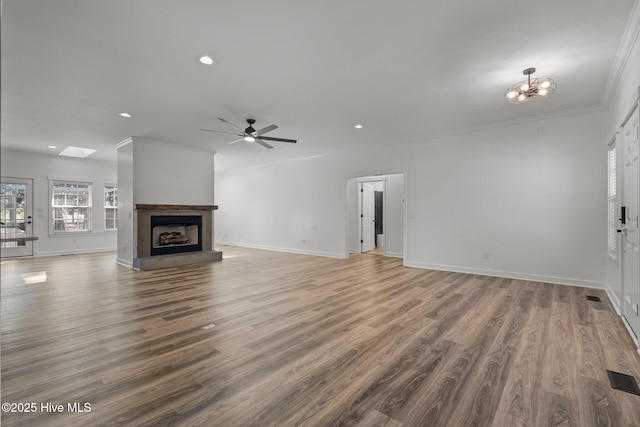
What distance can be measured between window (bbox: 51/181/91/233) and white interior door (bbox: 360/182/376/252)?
7752 millimetres

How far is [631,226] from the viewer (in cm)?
312

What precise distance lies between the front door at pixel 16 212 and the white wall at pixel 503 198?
7.40 metres

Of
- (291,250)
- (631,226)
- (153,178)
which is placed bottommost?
(291,250)

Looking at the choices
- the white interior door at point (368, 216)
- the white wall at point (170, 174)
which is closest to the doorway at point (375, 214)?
the white interior door at point (368, 216)

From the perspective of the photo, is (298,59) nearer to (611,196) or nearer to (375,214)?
(611,196)

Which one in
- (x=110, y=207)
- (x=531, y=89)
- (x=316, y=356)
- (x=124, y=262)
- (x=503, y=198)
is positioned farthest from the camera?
(x=110, y=207)

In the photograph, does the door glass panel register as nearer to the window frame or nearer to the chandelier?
the window frame

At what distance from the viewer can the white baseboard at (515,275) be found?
187 inches

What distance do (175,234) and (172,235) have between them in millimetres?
74

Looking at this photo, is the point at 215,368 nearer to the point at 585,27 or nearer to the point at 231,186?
the point at 585,27

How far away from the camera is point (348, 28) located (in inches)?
110

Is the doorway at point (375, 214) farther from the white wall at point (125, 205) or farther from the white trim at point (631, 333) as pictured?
the white wall at point (125, 205)

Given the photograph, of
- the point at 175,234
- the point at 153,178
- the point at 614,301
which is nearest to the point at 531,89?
the point at 614,301

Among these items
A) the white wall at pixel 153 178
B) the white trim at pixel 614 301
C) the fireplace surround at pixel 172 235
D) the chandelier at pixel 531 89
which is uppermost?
the chandelier at pixel 531 89
